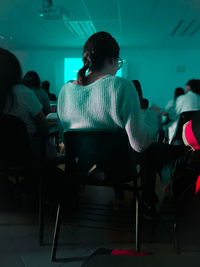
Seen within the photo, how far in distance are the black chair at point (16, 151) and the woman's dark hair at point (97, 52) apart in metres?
0.46

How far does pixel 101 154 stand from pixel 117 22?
187 inches

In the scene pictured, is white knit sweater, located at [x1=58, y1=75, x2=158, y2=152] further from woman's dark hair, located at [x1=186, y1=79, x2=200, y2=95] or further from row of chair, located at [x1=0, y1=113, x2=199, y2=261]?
woman's dark hair, located at [x1=186, y1=79, x2=200, y2=95]

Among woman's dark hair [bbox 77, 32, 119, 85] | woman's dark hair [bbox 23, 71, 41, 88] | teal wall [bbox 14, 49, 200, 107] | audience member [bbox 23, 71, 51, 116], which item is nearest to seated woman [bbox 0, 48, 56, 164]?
woman's dark hair [bbox 77, 32, 119, 85]

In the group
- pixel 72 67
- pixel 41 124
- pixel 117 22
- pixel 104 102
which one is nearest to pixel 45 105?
pixel 41 124

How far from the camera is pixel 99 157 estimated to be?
124 cm

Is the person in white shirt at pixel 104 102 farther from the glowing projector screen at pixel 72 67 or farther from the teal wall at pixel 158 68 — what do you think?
the teal wall at pixel 158 68

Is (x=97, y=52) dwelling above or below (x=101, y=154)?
above

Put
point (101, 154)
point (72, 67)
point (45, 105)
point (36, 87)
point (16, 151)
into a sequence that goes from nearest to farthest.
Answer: point (101, 154)
point (16, 151)
point (45, 105)
point (36, 87)
point (72, 67)

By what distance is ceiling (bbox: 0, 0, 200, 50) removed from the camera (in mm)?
4328

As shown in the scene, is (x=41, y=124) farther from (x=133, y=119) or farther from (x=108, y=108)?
(x=133, y=119)

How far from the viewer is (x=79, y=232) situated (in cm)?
160

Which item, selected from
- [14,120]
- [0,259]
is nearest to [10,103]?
[14,120]

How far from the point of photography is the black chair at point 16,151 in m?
1.41

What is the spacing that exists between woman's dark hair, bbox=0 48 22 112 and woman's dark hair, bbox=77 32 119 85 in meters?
0.49
